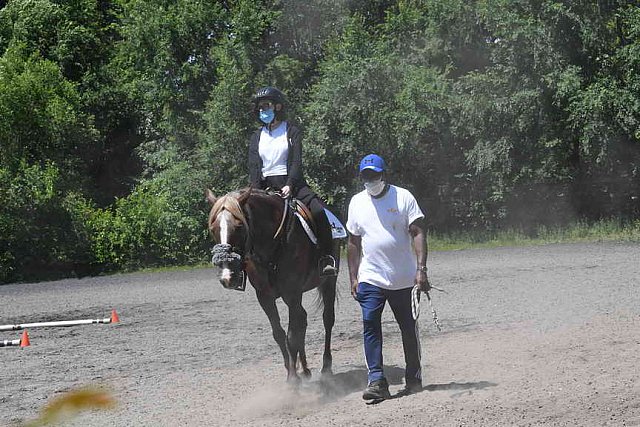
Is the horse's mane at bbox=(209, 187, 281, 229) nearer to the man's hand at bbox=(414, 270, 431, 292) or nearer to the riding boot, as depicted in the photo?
the riding boot

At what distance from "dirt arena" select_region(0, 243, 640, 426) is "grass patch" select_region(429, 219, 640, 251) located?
6.57m

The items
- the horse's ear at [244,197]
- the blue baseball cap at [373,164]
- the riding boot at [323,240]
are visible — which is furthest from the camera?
the riding boot at [323,240]

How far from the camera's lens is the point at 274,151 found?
30.9ft

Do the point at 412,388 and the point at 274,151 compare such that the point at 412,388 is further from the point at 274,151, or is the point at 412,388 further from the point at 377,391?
the point at 274,151

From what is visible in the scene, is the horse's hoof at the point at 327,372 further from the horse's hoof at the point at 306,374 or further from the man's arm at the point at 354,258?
the man's arm at the point at 354,258

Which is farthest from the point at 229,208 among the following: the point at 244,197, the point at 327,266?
the point at 327,266

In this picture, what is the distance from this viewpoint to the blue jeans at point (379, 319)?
7863 millimetres

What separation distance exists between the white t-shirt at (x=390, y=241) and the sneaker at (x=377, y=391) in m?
0.85

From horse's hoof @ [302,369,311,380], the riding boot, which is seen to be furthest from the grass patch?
horse's hoof @ [302,369,311,380]

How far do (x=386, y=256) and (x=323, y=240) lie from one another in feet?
5.98

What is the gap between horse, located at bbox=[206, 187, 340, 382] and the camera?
26.5ft

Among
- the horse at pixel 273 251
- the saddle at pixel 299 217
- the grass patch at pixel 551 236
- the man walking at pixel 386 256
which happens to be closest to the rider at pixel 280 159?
the saddle at pixel 299 217

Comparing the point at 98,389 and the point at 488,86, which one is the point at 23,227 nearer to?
the point at 488,86

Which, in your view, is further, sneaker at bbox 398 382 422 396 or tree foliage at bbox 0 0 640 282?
tree foliage at bbox 0 0 640 282
